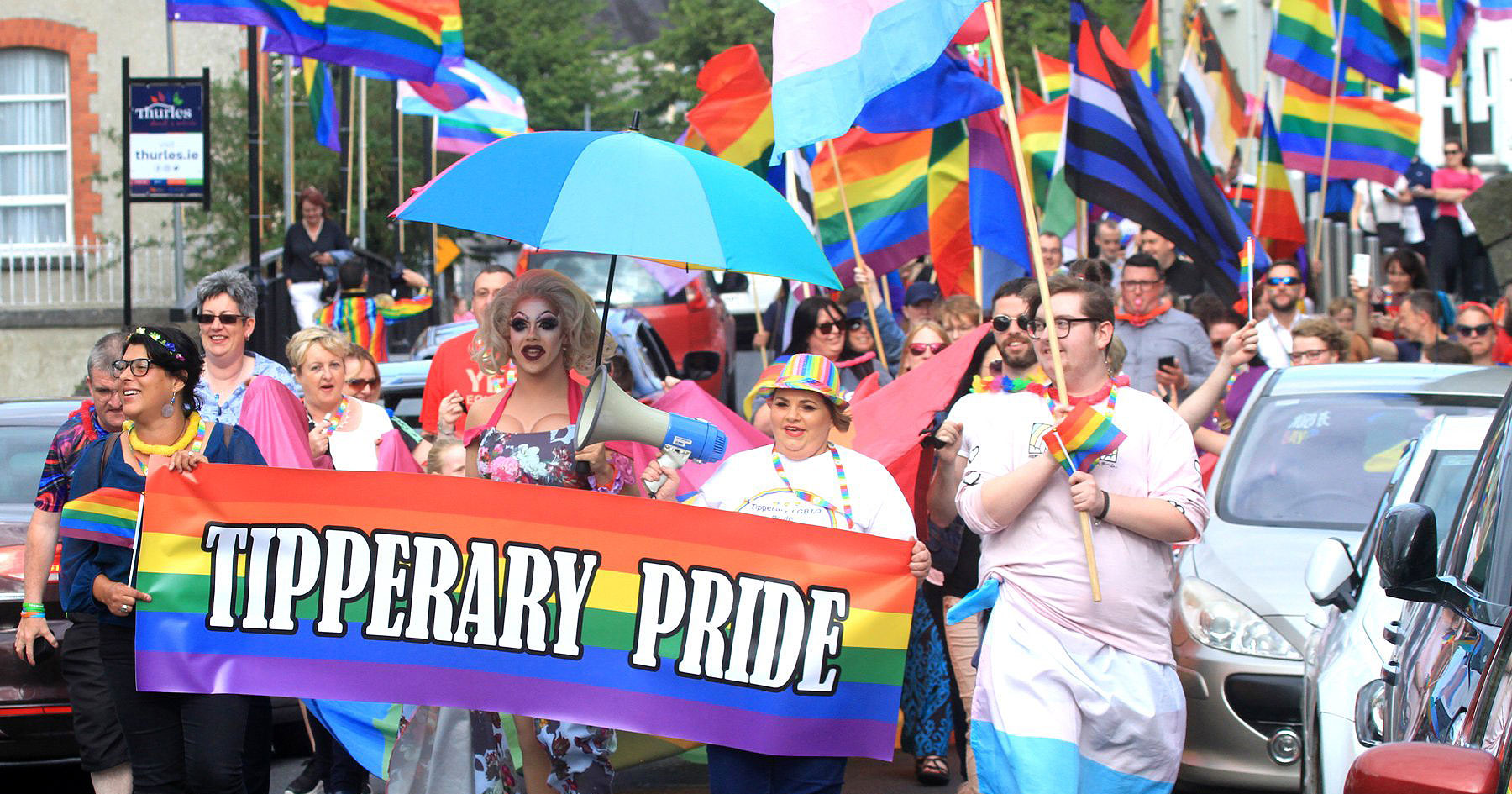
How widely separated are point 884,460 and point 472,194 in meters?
2.39

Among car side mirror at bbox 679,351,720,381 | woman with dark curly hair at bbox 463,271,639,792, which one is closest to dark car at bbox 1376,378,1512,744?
woman with dark curly hair at bbox 463,271,639,792

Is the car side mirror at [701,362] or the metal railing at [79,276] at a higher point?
the metal railing at [79,276]

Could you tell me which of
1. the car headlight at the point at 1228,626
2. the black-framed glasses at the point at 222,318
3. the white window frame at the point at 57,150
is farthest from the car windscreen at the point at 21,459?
the white window frame at the point at 57,150

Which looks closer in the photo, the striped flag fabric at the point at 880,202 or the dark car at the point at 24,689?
the dark car at the point at 24,689

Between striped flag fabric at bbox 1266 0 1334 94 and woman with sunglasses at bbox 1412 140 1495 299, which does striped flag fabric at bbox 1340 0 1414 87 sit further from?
woman with sunglasses at bbox 1412 140 1495 299

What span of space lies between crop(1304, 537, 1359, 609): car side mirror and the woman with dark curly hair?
2.21m

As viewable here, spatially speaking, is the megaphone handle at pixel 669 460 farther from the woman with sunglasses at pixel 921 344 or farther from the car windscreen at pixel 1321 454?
the car windscreen at pixel 1321 454

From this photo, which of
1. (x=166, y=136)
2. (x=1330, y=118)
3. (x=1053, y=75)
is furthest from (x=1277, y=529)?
(x=166, y=136)

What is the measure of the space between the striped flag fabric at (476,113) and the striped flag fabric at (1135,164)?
11224mm

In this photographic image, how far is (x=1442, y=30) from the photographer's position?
51.6ft

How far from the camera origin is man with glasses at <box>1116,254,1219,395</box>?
32.1 feet

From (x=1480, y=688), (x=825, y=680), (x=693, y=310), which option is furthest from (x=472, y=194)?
(x=693, y=310)

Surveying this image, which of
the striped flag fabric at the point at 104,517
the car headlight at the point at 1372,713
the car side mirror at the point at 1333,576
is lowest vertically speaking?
the car headlight at the point at 1372,713

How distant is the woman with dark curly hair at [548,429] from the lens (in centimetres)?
579
